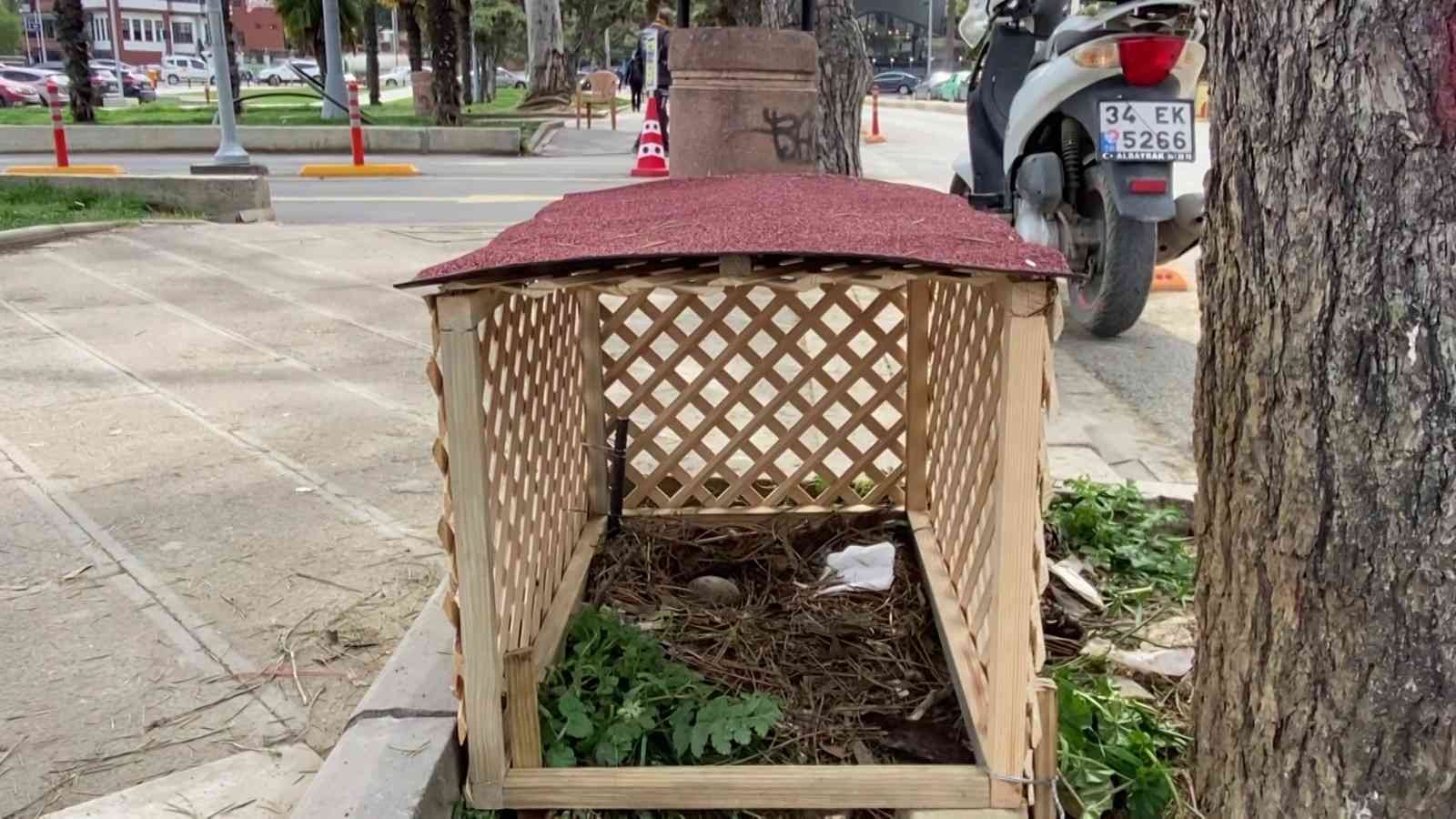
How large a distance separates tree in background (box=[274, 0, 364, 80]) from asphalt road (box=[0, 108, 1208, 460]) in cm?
1495

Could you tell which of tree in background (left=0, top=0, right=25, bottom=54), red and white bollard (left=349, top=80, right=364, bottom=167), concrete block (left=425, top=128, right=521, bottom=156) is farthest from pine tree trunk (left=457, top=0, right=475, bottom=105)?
tree in background (left=0, top=0, right=25, bottom=54)

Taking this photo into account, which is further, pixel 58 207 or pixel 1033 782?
pixel 58 207

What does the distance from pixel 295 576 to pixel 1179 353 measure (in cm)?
407

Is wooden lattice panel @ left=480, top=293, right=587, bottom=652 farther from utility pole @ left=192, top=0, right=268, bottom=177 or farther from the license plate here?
utility pole @ left=192, top=0, right=268, bottom=177

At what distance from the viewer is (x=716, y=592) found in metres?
2.93

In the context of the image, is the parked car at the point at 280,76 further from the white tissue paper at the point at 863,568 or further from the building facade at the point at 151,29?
the white tissue paper at the point at 863,568

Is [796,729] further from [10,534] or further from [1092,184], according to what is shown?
[1092,184]

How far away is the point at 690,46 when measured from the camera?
5980 mm

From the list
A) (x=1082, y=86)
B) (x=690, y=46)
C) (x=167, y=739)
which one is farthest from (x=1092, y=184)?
(x=167, y=739)

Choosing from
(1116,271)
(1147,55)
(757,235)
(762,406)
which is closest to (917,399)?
(762,406)

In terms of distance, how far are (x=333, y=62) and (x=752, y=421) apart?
1958 cm

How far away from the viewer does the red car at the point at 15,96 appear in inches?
1486

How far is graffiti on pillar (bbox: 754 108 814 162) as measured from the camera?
620 centimetres

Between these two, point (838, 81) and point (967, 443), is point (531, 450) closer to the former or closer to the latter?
point (967, 443)
